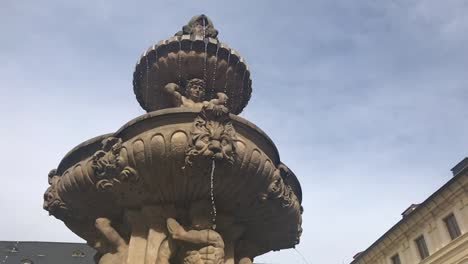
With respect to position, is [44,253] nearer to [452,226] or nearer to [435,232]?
[435,232]

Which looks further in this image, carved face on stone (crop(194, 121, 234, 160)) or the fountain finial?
the fountain finial

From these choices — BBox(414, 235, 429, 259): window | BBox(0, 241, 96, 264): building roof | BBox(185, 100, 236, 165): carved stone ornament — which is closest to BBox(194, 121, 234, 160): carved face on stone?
BBox(185, 100, 236, 165): carved stone ornament

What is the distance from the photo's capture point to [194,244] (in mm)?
4664

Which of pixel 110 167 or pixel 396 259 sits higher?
pixel 396 259

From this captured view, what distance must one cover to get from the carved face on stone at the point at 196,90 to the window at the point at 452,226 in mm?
20275

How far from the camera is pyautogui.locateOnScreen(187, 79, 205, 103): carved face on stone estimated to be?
6.25m

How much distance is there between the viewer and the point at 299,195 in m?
5.94

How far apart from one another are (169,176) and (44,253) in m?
39.0

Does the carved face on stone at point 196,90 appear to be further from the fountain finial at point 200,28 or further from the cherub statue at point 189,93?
the fountain finial at point 200,28

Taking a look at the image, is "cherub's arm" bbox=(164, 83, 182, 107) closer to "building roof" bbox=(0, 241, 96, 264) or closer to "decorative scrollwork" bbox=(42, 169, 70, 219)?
"decorative scrollwork" bbox=(42, 169, 70, 219)

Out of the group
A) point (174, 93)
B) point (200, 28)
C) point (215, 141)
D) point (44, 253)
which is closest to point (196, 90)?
point (174, 93)

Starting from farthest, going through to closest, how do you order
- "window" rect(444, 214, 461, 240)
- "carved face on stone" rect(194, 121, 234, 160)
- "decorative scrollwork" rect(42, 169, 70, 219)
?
"window" rect(444, 214, 461, 240) → "decorative scrollwork" rect(42, 169, 70, 219) → "carved face on stone" rect(194, 121, 234, 160)

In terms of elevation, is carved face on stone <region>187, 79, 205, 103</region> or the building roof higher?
the building roof

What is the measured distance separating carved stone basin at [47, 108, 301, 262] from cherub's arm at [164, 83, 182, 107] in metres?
1.31
